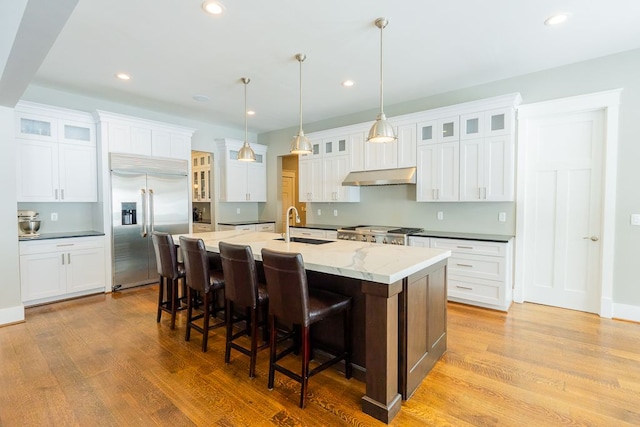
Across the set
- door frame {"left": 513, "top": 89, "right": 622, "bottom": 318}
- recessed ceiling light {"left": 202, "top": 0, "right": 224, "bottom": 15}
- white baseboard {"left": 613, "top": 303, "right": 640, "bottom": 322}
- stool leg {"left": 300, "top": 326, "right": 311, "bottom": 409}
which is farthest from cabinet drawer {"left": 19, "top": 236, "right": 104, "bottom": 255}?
white baseboard {"left": 613, "top": 303, "right": 640, "bottom": 322}

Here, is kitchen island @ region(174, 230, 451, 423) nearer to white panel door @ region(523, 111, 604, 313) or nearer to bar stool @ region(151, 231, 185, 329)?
bar stool @ region(151, 231, 185, 329)

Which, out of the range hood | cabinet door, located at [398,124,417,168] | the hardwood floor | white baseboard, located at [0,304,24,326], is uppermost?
cabinet door, located at [398,124,417,168]

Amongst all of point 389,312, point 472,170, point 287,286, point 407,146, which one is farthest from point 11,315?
point 472,170

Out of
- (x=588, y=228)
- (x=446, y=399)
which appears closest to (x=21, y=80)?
(x=446, y=399)

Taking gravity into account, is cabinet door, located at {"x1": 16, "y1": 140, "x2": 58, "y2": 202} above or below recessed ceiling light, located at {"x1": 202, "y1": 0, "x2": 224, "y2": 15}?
below

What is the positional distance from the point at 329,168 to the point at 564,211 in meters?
3.40

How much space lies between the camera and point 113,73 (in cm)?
376

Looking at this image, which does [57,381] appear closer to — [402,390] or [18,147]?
[402,390]

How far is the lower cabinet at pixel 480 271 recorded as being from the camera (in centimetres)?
369

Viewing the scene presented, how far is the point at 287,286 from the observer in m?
2.03

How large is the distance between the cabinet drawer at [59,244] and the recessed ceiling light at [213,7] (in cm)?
352

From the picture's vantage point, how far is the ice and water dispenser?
467 cm

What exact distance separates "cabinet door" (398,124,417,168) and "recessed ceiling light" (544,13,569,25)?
6.40ft

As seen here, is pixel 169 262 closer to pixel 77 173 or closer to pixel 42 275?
pixel 42 275
